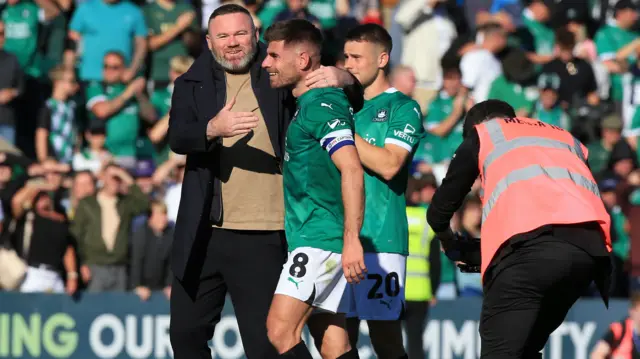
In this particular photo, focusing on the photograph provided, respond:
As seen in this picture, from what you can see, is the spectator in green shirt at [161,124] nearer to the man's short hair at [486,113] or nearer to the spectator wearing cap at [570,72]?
the spectator wearing cap at [570,72]

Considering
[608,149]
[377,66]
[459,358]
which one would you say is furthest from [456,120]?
[377,66]

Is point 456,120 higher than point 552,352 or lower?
higher

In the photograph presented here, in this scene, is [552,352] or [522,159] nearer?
[522,159]

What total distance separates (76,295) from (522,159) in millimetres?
6685

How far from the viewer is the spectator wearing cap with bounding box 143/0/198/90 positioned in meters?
14.7

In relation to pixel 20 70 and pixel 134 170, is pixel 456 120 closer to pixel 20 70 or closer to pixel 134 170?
pixel 134 170

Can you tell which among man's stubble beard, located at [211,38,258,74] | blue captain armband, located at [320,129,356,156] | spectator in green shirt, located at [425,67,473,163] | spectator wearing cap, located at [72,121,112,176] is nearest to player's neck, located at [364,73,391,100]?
man's stubble beard, located at [211,38,258,74]

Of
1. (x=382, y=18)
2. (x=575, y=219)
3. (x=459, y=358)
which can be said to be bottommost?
(x=459, y=358)

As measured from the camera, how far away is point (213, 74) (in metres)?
7.42

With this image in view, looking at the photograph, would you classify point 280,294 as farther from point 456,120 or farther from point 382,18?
point 382,18

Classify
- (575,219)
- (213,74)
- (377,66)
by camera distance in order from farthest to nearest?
(377,66) → (213,74) → (575,219)

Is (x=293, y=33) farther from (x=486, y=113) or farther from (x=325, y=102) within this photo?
(x=486, y=113)

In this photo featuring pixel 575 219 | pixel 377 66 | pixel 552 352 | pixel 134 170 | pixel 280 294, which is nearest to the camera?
pixel 575 219

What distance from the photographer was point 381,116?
7.86m
